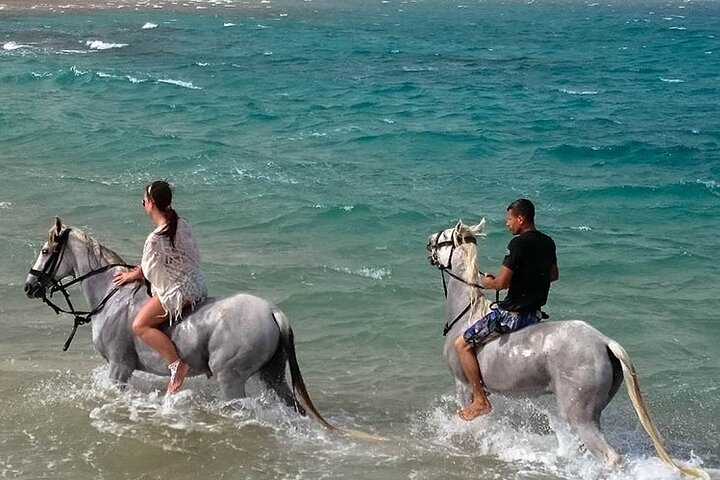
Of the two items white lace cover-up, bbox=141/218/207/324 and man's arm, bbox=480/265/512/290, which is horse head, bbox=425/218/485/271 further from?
white lace cover-up, bbox=141/218/207/324

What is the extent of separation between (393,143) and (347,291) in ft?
46.8

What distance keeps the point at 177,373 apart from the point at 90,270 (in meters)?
1.44

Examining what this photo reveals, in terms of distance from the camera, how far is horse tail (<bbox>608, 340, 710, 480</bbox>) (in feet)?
25.3

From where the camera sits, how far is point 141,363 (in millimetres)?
8992

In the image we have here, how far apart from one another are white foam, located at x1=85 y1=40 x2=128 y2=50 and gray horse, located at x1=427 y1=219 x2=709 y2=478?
47983 millimetres

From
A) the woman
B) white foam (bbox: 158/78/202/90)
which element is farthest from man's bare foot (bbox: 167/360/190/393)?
white foam (bbox: 158/78/202/90)

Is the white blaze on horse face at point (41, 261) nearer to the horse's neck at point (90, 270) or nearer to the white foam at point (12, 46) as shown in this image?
the horse's neck at point (90, 270)

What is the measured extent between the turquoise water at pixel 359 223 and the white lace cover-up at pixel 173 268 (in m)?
1.12

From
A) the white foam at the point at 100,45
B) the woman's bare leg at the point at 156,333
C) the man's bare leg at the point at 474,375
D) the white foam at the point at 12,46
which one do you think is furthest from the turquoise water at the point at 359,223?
the white foam at the point at 100,45

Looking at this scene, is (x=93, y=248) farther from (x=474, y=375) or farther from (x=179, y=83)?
(x=179, y=83)

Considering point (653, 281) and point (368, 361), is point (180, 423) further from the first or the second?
point (653, 281)

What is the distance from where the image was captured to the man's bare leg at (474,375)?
8664mm

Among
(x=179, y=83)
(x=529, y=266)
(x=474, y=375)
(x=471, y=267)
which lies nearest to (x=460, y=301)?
(x=471, y=267)

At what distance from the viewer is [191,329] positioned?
8.54m
